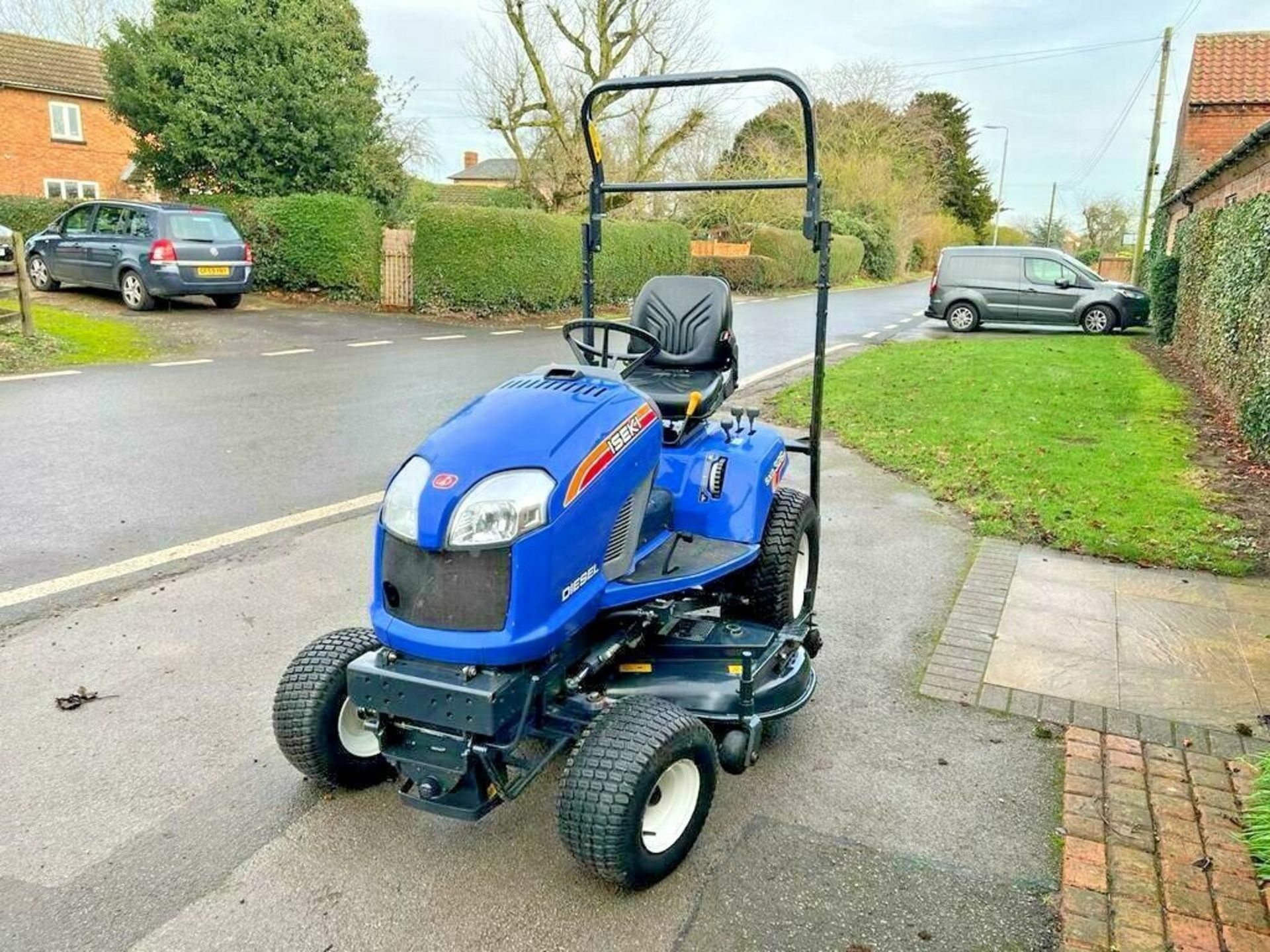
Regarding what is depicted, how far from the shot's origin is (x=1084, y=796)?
2.95m

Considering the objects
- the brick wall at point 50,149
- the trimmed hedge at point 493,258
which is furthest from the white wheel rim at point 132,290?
the brick wall at point 50,149

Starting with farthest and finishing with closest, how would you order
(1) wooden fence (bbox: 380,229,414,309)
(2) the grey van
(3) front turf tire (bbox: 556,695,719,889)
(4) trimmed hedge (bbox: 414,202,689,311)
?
(1) wooden fence (bbox: 380,229,414,309) → (2) the grey van → (4) trimmed hedge (bbox: 414,202,689,311) → (3) front turf tire (bbox: 556,695,719,889)

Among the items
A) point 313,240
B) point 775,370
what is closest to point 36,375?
point 313,240

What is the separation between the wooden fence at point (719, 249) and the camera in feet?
97.3

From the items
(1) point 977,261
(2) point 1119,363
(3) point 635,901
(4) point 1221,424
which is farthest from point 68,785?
(1) point 977,261

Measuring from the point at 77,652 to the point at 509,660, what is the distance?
2391 millimetres

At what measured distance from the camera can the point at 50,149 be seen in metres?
30.7

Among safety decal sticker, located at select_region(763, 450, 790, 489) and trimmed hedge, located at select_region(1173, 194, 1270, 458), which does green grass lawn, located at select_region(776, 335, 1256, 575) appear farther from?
safety decal sticker, located at select_region(763, 450, 790, 489)

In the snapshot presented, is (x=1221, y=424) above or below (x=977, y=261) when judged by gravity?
below

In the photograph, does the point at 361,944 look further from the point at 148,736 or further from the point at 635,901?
the point at 148,736

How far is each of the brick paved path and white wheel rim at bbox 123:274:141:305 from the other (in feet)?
47.7

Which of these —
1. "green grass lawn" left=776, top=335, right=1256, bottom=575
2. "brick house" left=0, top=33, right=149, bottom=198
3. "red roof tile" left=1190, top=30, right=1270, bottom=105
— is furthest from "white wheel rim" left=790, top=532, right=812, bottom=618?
"brick house" left=0, top=33, right=149, bottom=198

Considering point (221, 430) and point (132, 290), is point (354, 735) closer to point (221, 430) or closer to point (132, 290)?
point (221, 430)

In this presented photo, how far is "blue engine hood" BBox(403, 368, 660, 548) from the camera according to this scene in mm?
2418
